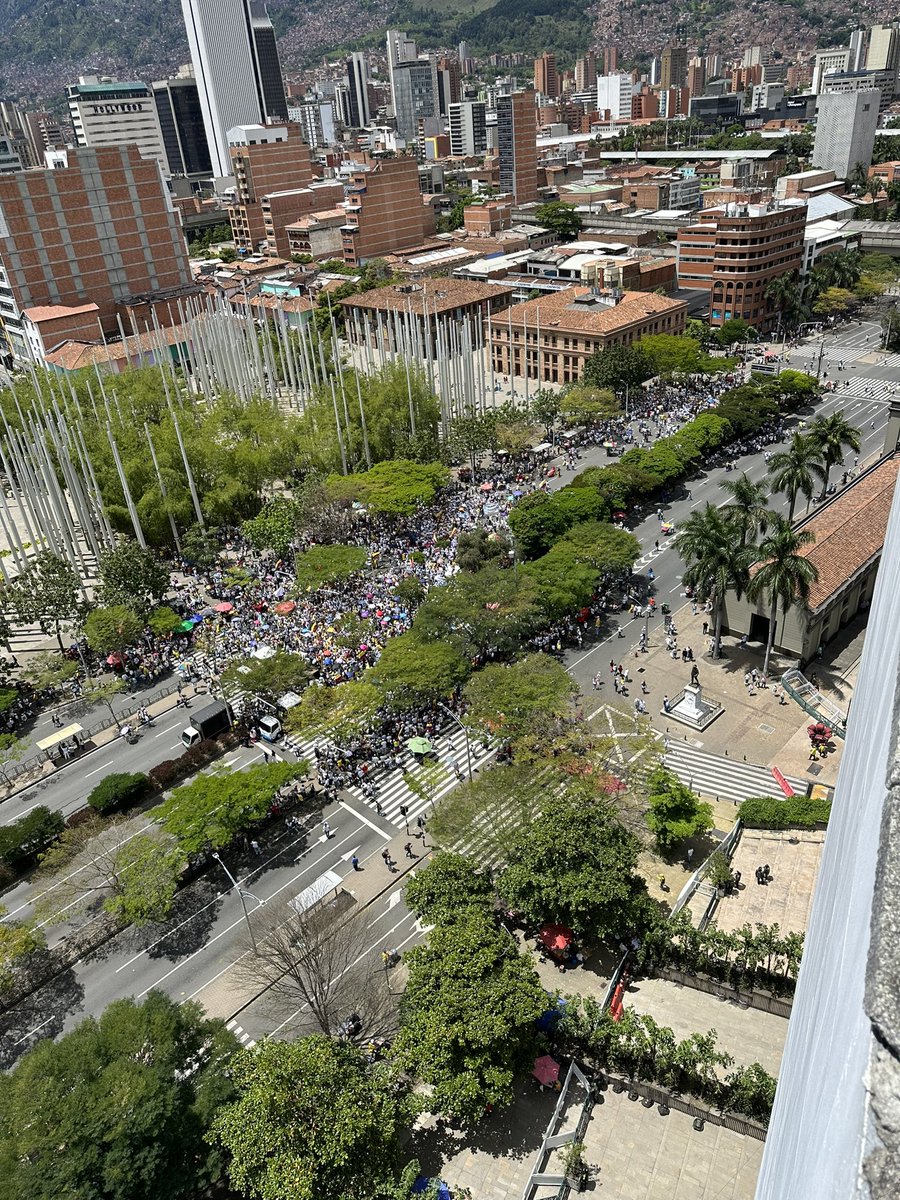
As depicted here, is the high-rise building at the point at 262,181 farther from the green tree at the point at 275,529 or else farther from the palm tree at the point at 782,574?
the palm tree at the point at 782,574

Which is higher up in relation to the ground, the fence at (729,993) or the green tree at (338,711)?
the green tree at (338,711)

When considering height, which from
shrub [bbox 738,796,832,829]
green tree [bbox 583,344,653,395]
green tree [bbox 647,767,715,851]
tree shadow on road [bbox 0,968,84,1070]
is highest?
green tree [bbox 583,344,653,395]

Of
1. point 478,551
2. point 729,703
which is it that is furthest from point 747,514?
point 478,551

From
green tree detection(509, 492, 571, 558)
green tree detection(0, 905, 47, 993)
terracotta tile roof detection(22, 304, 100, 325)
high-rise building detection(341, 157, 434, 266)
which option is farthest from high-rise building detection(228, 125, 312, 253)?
green tree detection(0, 905, 47, 993)

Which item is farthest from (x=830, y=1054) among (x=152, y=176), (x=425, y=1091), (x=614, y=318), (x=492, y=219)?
(x=492, y=219)

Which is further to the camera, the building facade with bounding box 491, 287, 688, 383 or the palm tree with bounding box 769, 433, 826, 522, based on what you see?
the building facade with bounding box 491, 287, 688, 383

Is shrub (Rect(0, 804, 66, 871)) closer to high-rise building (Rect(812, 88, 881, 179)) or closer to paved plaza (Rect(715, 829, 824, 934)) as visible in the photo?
paved plaza (Rect(715, 829, 824, 934))

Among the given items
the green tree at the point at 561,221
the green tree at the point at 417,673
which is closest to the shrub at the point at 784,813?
the green tree at the point at 417,673
